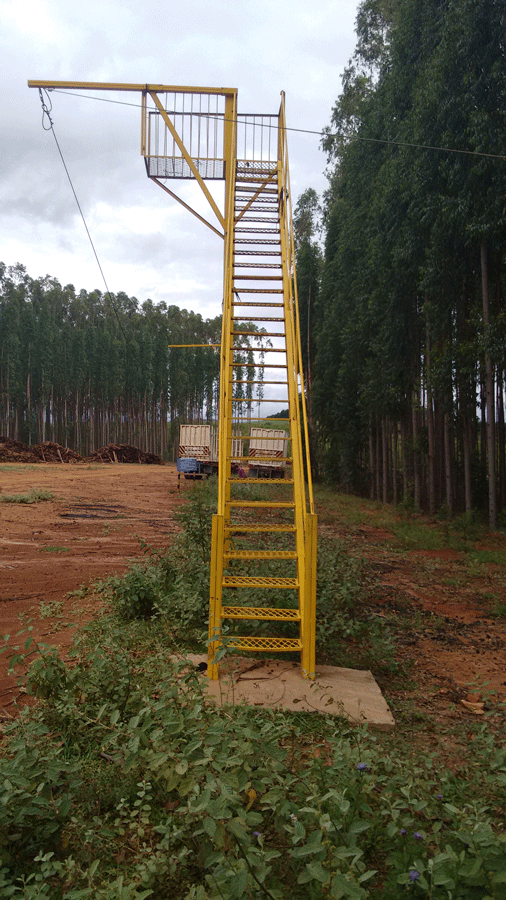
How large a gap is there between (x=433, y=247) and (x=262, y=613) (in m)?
11.8

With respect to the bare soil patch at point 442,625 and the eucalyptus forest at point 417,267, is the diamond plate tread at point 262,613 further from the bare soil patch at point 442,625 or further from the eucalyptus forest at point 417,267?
the eucalyptus forest at point 417,267

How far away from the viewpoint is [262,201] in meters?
8.45

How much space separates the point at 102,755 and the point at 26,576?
4519 mm

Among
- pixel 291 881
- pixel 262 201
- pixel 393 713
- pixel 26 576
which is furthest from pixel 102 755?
pixel 262 201

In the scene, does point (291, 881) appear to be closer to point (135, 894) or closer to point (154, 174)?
point (135, 894)

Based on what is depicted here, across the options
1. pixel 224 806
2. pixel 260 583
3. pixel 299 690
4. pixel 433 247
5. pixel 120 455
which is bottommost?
pixel 299 690

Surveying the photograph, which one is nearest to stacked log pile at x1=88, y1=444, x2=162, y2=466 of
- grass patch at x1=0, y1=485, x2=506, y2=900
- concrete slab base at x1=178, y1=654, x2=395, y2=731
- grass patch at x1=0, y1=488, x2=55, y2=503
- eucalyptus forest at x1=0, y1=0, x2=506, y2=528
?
eucalyptus forest at x1=0, y1=0, x2=506, y2=528

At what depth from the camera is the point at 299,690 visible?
3.76 metres

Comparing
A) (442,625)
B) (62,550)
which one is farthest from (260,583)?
(62,550)

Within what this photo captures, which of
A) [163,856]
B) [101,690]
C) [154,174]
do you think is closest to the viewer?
[163,856]

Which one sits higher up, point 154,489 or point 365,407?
point 365,407

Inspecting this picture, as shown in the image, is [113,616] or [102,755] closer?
[102,755]

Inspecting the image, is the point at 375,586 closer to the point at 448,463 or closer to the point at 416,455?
the point at 448,463

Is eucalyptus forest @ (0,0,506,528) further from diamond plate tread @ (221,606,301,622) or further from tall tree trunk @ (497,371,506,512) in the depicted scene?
diamond plate tread @ (221,606,301,622)
